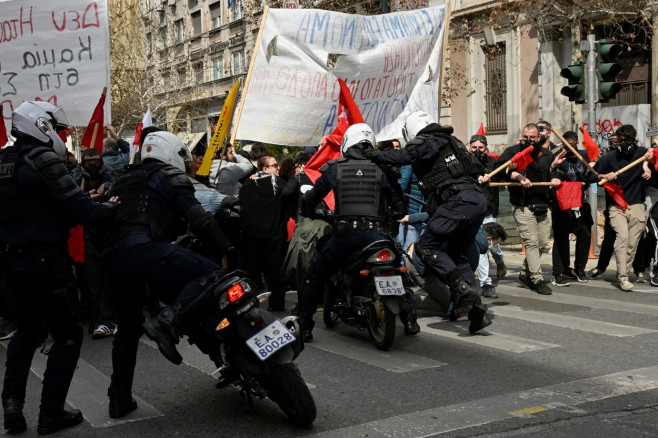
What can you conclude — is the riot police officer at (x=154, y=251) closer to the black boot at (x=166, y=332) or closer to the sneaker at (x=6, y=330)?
the black boot at (x=166, y=332)

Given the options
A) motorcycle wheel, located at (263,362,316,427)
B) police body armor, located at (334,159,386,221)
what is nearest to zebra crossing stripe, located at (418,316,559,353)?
police body armor, located at (334,159,386,221)

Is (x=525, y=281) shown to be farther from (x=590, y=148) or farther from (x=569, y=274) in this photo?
(x=590, y=148)

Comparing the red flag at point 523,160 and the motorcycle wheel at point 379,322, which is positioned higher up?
the red flag at point 523,160

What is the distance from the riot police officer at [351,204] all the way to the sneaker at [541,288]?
10.5ft

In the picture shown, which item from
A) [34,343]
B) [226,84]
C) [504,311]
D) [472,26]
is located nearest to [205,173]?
[34,343]

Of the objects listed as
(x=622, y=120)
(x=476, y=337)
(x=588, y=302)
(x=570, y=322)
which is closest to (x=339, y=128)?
(x=476, y=337)

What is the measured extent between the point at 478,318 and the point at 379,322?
0.88 meters

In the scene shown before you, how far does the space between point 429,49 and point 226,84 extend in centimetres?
3266

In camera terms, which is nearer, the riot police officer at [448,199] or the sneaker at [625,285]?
the riot police officer at [448,199]

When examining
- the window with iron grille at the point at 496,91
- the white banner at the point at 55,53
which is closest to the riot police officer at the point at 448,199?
the white banner at the point at 55,53

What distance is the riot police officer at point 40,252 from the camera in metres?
4.77

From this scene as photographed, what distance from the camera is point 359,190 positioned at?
6.95 metres

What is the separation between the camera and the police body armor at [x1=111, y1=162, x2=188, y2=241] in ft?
16.2

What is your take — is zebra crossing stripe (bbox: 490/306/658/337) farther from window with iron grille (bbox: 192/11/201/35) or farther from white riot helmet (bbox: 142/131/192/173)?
window with iron grille (bbox: 192/11/201/35)
